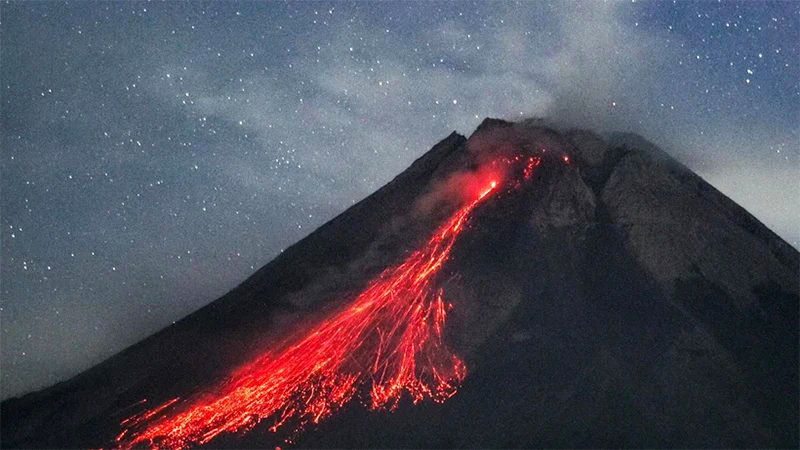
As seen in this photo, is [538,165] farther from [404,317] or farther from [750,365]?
[750,365]

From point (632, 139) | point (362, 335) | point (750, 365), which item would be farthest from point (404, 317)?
point (632, 139)

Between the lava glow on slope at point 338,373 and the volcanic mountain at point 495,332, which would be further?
the lava glow on slope at point 338,373

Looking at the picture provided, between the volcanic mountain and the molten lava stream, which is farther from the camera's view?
the molten lava stream

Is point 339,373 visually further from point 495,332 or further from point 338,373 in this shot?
point 495,332

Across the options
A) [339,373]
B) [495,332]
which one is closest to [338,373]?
[339,373]
